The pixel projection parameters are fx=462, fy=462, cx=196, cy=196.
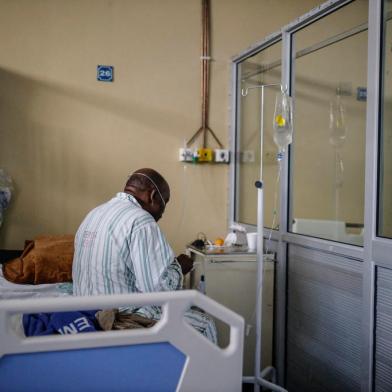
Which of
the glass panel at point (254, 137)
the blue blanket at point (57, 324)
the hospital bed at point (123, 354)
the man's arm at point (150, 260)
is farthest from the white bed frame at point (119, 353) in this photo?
the glass panel at point (254, 137)

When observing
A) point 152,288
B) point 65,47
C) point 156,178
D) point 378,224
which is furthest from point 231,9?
point 152,288

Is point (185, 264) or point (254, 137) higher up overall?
point (254, 137)

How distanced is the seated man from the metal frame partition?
69cm

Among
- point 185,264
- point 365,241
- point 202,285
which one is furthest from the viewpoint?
point 202,285

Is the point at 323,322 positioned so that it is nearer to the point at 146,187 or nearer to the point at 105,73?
the point at 146,187

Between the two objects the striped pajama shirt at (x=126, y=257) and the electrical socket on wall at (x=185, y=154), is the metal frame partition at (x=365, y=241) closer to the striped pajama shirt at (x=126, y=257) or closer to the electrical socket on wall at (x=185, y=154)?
the striped pajama shirt at (x=126, y=257)

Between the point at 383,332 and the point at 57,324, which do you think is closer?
the point at 57,324

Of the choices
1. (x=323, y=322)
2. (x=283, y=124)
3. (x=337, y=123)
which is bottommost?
(x=323, y=322)

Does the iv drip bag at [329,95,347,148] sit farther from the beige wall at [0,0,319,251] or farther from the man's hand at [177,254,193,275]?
the man's hand at [177,254,193,275]

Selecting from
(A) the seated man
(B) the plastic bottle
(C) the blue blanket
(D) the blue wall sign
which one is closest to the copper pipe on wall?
(D) the blue wall sign

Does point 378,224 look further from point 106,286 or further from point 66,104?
point 66,104

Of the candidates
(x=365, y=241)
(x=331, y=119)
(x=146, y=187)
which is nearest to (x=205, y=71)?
(x=331, y=119)

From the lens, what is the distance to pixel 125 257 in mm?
1911

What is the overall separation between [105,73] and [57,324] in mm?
2174
